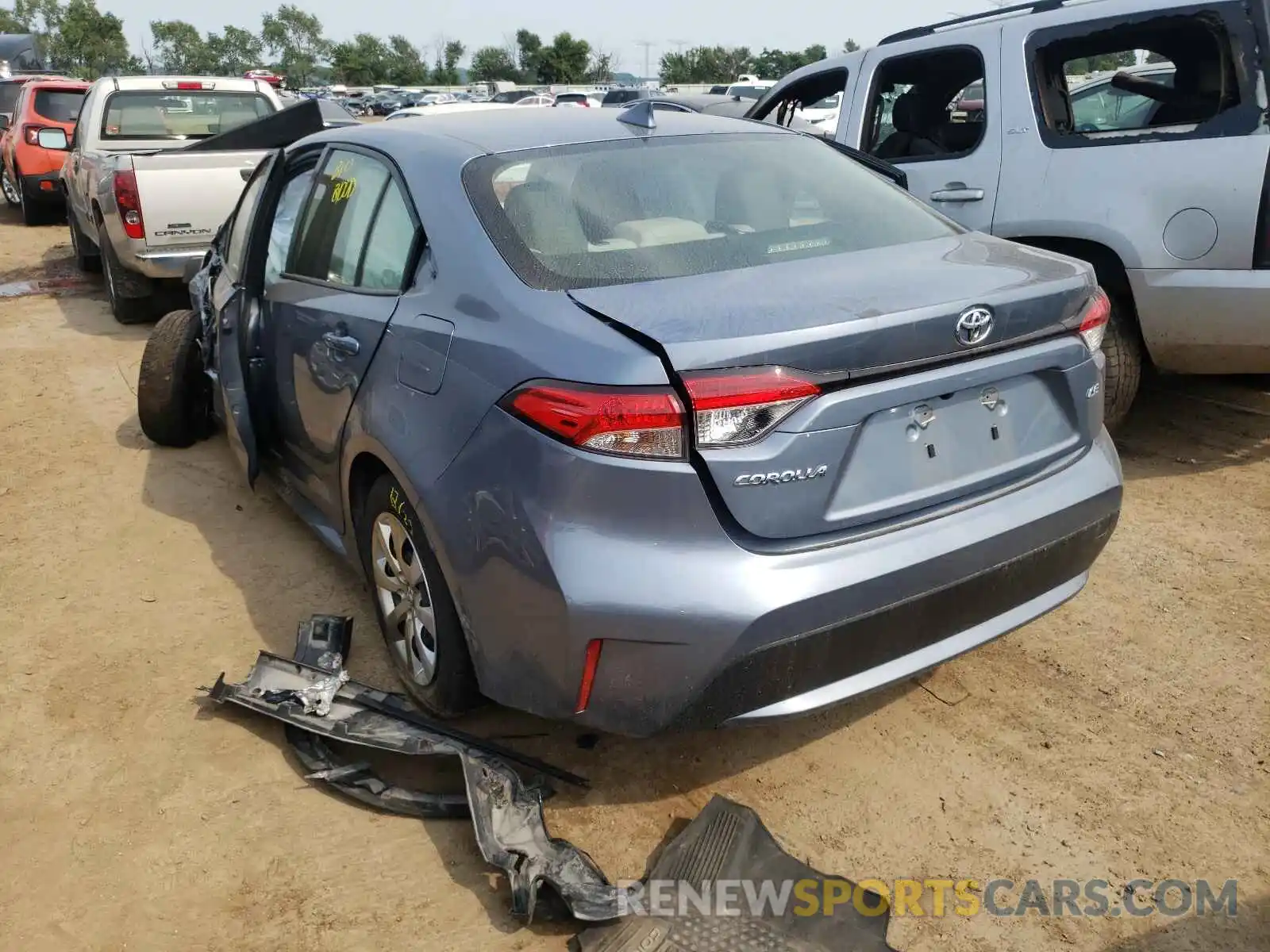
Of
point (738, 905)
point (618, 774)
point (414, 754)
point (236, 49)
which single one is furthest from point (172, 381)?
point (236, 49)

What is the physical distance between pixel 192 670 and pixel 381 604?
2.29 ft

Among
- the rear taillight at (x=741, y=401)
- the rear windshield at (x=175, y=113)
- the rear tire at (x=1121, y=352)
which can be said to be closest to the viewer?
the rear taillight at (x=741, y=401)

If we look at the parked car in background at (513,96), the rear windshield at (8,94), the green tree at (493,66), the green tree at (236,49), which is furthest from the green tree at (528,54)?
the rear windshield at (8,94)

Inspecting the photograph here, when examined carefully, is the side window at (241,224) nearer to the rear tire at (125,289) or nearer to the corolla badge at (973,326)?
the corolla badge at (973,326)

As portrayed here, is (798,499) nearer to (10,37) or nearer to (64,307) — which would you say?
(64,307)

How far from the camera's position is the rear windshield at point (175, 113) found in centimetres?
862

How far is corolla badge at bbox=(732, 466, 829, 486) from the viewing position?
6.88 feet

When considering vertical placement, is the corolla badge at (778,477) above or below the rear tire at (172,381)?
above

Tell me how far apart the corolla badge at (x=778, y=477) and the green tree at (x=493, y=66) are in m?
102

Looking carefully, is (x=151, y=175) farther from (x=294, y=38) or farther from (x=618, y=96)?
(x=294, y=38)

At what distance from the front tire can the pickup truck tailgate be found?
4663 millimetres

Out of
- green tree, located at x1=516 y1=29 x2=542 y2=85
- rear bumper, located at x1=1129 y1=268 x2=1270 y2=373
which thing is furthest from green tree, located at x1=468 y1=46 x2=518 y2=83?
rear bumper, located at x1=1129 y1=268 x2=1270 y2=373

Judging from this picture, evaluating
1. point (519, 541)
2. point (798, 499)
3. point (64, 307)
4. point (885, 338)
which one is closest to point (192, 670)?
point (519, 541)

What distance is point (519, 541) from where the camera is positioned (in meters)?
2.20
